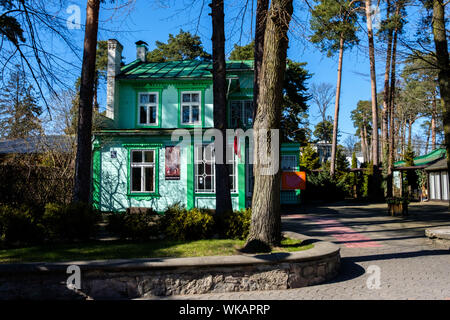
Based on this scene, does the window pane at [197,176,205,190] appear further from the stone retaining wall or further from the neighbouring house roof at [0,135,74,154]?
the stone retaining wall

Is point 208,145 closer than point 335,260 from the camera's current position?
No

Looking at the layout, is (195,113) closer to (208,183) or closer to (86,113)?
(208,183)

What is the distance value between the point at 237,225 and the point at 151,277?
3.05m

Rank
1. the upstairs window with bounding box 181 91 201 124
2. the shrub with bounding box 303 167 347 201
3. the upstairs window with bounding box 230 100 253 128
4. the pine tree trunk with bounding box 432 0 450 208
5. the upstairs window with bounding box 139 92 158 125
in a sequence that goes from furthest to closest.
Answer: the shrub with bounding box 303 167 347 201 → the upstairs window with bounding box 230 100 253 128 → the upstairs window with bounding box 139 92 158 125 → the upstairs window with bounding box 181 91 201 124 → the pine tree trunk with bounding box 432 0 450 208

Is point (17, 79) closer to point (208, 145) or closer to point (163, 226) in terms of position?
point (163, 226)

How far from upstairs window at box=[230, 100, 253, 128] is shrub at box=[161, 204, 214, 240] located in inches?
445

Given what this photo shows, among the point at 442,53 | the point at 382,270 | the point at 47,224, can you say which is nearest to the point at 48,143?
the point at 47,224

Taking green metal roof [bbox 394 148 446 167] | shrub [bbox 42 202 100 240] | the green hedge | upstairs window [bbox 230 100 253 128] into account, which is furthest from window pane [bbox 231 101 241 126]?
green metal roof [bbox 394 148 446 167]

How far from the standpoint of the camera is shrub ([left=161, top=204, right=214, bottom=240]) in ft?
23.4

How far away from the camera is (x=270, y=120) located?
593cm

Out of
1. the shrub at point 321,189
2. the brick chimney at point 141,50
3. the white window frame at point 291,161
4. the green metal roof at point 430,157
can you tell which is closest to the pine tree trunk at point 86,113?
the brick chimney at point 141,50
